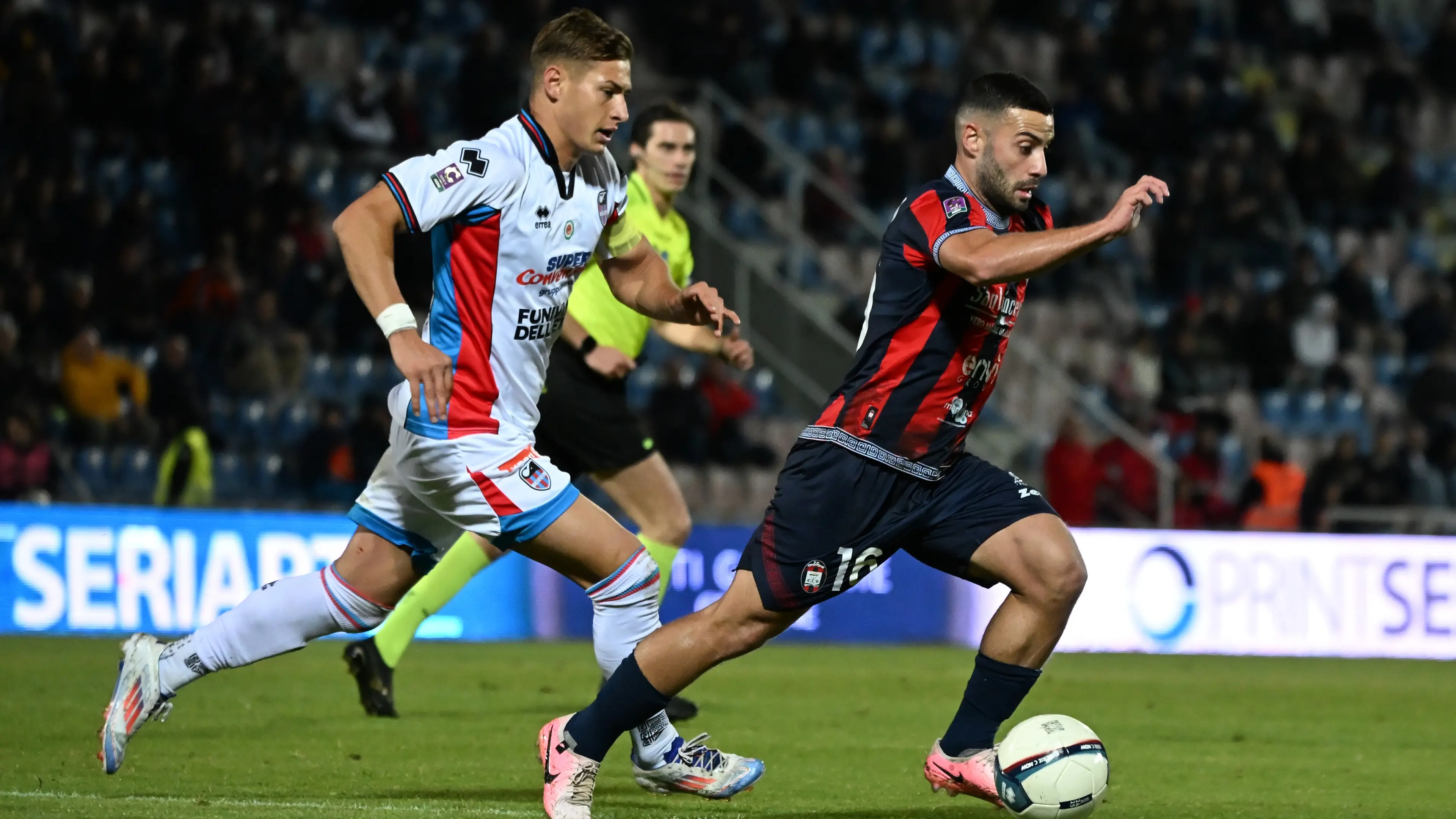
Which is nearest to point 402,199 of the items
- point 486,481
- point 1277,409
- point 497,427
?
point 497,427

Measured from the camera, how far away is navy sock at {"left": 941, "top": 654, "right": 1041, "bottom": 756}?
220 inches

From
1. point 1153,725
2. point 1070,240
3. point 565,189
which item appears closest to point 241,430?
point 1153,725

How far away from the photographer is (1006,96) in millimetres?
5461

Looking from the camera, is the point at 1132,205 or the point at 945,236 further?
the point at 945,236

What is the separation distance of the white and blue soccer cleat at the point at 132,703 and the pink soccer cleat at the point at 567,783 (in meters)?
1.37

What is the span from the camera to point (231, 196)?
1662 centimetres

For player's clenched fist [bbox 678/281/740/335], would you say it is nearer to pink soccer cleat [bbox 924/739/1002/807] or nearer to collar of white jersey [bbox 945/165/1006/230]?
collar of white jersey [bbox 945/165/1006/230]

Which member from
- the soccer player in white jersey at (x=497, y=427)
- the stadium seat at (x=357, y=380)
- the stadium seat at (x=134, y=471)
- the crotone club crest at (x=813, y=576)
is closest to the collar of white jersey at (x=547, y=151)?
the soccer player in white jersey at (x=497, y=427)

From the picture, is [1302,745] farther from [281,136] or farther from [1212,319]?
[281,136]

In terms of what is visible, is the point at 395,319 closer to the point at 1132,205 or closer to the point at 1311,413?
the point at 1132,205

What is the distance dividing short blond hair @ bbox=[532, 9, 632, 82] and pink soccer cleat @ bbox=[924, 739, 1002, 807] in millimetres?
2362

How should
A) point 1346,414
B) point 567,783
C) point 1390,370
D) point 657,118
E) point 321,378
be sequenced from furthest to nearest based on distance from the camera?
point 1390,370 → point 1346,414 → point 321,378 → point 657,118 → point 567,783

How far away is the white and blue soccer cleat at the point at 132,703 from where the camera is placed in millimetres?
5859

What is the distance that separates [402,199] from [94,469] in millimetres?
10509
